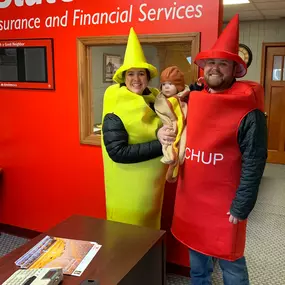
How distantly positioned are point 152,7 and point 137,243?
1.47 meters

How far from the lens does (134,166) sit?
2010 mm

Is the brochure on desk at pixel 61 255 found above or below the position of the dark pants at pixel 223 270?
above

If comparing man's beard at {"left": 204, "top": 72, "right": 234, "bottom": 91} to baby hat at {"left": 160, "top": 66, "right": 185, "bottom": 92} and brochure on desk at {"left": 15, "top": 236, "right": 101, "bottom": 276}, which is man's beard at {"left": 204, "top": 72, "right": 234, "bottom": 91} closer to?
baby hat at {"left": 160, "top": 66, "right": 185, "bottom": 92}

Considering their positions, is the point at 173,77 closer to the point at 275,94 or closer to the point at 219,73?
the point at 219,73

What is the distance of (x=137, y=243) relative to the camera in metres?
1.60

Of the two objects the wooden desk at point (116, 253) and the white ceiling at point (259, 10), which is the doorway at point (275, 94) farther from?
the wooden desk at point (116, 253)

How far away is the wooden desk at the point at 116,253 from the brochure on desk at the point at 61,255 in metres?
0.03

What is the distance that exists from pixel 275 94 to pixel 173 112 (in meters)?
4.44

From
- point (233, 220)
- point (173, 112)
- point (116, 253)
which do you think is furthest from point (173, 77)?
point (116, 253)

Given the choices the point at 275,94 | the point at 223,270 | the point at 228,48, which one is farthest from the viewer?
the point at 275,94

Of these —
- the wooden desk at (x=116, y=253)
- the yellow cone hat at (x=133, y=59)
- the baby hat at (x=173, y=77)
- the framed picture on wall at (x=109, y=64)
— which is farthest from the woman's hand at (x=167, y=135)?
the framed picture on wall at (x=109, y=64)

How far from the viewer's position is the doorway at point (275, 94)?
5.73m

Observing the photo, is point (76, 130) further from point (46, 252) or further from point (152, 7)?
point (46, 252)

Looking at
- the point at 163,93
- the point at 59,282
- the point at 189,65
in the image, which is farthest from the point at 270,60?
the point at 59,282
